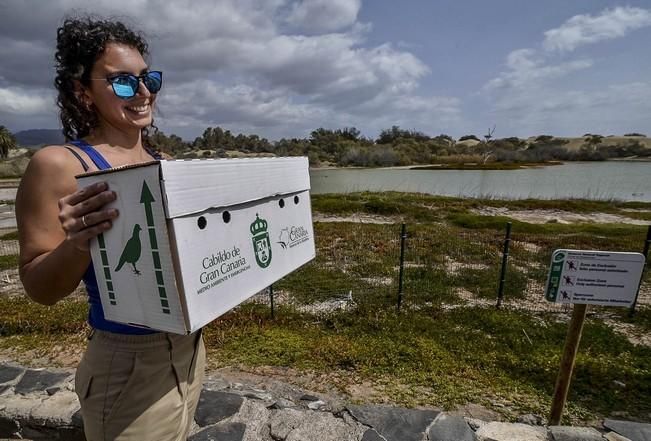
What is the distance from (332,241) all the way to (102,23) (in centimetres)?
1028

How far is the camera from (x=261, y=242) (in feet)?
4.88

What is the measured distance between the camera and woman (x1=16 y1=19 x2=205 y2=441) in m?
1.13

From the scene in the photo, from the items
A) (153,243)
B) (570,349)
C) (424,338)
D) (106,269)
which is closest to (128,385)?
(106,269)

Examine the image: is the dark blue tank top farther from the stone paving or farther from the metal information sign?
→ the metal information sign

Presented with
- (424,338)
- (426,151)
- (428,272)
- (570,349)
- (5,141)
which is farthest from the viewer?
(426,151)

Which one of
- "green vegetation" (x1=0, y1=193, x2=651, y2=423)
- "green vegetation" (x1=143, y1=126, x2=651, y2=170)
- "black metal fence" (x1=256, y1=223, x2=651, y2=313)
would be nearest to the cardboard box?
"green vegetation" (x1=0, y1=193, x2=651, y2=423)

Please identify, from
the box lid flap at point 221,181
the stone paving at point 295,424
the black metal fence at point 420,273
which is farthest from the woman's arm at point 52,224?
the black metal fence at point 420,273

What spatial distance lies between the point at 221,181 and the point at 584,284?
298 centimetres

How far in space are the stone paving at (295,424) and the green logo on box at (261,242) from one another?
169cm

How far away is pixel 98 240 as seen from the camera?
112 centimetres

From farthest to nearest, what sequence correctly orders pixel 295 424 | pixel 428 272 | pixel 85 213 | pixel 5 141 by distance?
1. pixel 5 141
2. pixel 428 272
3. pixel 295 424
4. pixel 85 213

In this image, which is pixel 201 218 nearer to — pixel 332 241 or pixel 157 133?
pixel 157 133

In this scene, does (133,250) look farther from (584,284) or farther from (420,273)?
(420,273)

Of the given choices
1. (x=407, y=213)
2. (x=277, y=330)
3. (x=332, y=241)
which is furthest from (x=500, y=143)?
(x=277, y=330)
